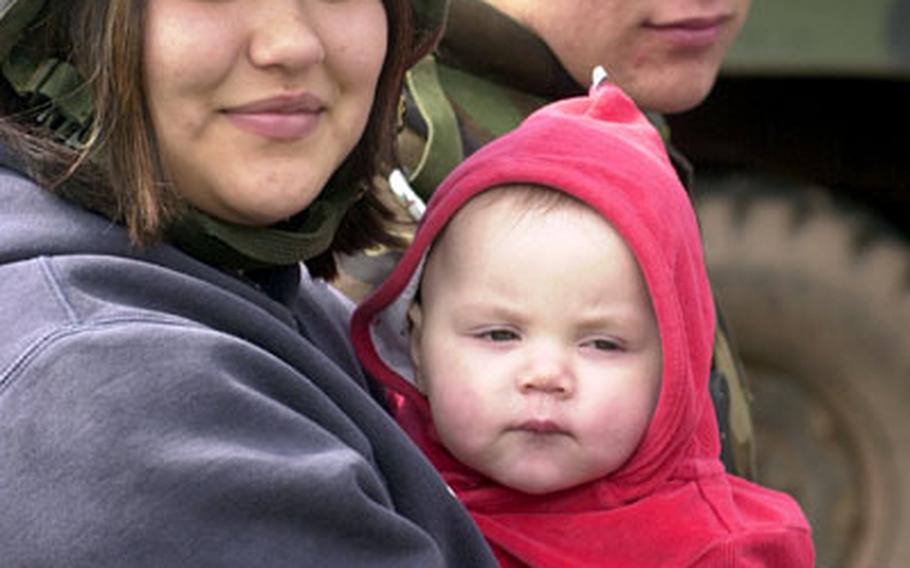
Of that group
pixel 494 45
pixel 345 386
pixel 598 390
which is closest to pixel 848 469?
pixel 494 45

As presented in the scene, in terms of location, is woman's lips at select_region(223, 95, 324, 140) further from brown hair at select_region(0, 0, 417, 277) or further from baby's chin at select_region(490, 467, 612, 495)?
baby's chin at select_region(490, 467, 612, 495)

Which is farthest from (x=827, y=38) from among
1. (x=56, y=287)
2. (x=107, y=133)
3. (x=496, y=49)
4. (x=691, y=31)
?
(x=56, y=287)

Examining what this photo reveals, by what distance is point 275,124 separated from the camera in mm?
2146

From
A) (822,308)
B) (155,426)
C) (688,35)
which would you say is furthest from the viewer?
(822,308)

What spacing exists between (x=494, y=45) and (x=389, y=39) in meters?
0.67

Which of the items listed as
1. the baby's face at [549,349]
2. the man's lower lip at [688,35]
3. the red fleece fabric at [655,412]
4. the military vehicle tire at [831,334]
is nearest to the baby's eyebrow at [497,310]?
the baby's face at [549,349]

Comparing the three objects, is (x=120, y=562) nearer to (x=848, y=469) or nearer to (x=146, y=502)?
(x=146, y=502)

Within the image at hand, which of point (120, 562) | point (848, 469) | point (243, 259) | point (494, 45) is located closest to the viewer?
point (120, 562)

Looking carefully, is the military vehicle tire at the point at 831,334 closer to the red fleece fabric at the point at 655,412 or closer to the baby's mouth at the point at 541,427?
the red fleece fabric at the point at 655,412

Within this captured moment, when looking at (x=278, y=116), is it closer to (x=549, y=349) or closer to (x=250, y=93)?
(x=250, y=93)

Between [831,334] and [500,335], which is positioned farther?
[831,334]

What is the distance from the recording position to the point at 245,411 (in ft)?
6.25

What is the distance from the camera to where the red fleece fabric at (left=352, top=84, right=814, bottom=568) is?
7.88 ft

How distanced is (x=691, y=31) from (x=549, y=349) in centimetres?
93
